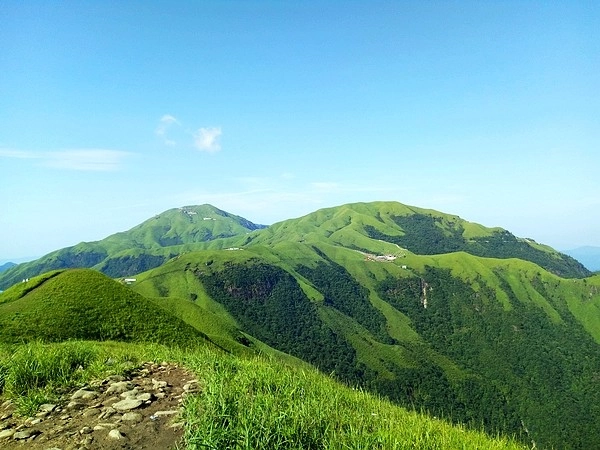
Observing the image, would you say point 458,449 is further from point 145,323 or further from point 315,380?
point 145,323

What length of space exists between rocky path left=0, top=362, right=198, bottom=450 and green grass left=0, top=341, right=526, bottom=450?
1.13 ft

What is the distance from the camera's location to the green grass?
550 cm

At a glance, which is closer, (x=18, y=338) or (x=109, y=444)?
(x=109, y=444)

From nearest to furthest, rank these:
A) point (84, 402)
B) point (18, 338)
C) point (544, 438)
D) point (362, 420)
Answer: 1. point (362, 420)
2. point (84, 402)
3. point (18, 338)
4. point (544, 438)

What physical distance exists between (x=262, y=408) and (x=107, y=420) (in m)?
2.95

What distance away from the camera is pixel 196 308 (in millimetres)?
129250

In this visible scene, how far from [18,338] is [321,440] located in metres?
41.2

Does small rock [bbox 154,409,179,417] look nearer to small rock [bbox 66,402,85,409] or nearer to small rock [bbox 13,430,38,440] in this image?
small rock [bbox 66,402,85,409]

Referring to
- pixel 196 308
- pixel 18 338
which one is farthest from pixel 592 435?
pixel 18 338

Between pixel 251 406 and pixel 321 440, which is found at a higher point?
pixel 251 406

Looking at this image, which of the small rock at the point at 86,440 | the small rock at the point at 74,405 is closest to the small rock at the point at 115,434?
the small rock at the point at 86,440

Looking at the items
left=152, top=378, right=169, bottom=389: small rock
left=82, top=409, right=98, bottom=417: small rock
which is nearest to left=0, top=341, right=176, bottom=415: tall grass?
left=82, top=409, right=98, bottom=417: small rock

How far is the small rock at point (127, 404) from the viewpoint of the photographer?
7.12m

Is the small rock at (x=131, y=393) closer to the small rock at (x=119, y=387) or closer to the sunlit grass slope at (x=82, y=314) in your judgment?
the small rock at (x=119, y=387)
